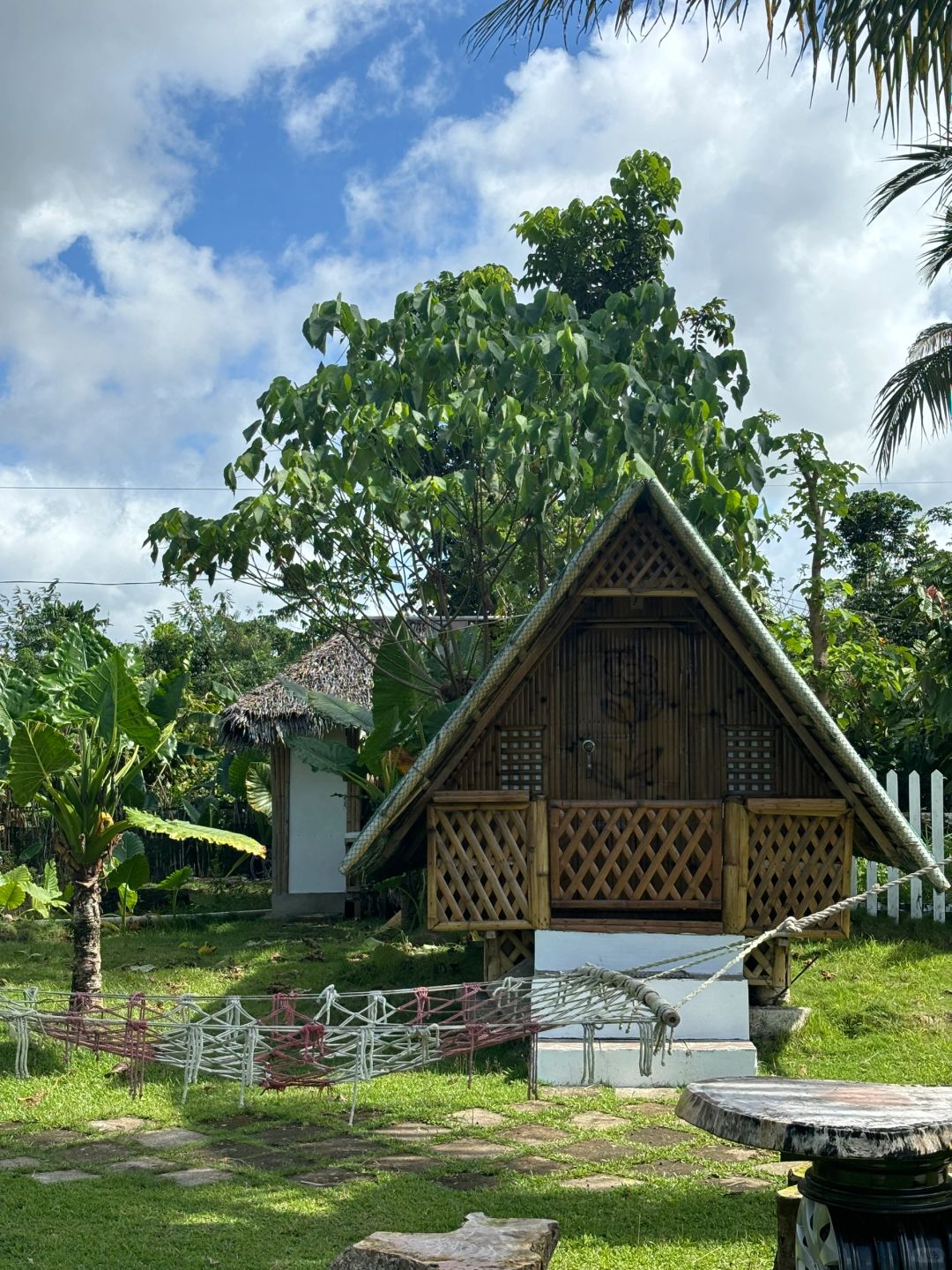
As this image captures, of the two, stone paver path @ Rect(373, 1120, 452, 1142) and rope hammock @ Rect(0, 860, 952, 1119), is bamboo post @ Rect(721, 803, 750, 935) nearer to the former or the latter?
rope hammock @ Rect(0, 860, 952, 1119)

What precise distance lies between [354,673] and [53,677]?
5.99 metres

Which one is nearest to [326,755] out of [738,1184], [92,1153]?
[92,1153]

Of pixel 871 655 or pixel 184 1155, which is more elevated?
pixel 871 655

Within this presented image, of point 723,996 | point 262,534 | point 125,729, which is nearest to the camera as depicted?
point 723,996

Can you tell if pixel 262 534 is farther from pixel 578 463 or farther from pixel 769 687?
pixel 769 687

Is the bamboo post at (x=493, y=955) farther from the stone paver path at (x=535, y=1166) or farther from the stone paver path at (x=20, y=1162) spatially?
the stone paver path at (x=20, y=1162)

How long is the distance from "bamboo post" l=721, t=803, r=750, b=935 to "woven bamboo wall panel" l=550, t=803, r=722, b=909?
117 mm

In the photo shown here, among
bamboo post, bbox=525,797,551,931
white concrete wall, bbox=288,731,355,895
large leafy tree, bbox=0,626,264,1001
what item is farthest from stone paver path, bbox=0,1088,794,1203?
white concrete wall, bbox=288,731,355,895

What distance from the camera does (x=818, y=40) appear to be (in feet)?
18.4

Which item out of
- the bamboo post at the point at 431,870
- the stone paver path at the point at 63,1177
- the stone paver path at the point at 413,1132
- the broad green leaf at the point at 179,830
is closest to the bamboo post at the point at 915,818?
the bamboo post at the point at 431,870

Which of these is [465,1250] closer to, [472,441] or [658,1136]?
[658,1136]

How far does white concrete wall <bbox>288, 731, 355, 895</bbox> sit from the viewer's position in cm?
1378

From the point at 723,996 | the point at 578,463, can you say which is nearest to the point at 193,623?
the point at 578,463

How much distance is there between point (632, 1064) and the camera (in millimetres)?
6949
